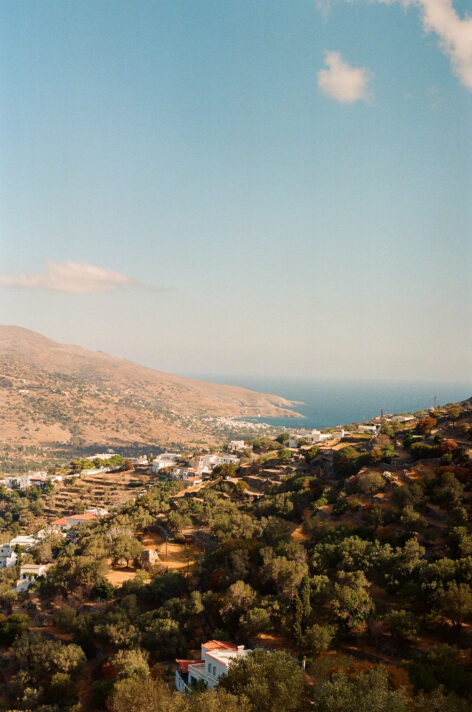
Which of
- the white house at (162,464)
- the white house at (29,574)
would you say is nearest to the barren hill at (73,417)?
the white house at (162,464)

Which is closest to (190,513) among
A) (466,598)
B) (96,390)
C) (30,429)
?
(466,598)

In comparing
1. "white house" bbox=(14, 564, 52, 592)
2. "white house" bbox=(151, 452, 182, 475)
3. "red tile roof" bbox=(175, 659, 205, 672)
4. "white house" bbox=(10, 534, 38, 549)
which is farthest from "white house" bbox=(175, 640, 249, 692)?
"white house" bbox=(151, 452, 182, 475)

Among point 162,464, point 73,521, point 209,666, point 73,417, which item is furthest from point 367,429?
point 73,417

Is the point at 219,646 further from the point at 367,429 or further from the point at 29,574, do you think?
the point at 367,429

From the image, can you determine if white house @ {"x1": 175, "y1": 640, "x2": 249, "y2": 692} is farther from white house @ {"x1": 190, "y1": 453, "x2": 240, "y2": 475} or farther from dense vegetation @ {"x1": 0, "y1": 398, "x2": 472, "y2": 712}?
white house @ {"x1": 190, "y1": 453, "x2": 240, "y2": 475}

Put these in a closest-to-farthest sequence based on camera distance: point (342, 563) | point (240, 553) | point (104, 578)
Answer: point (342, 563), point (240, 553), point (104, 578)

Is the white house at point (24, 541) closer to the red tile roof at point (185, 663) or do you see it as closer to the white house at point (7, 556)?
the white house at point (7, 556)

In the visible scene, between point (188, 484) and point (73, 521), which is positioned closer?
point (73, 521)

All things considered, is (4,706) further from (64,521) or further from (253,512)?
(64,521)
